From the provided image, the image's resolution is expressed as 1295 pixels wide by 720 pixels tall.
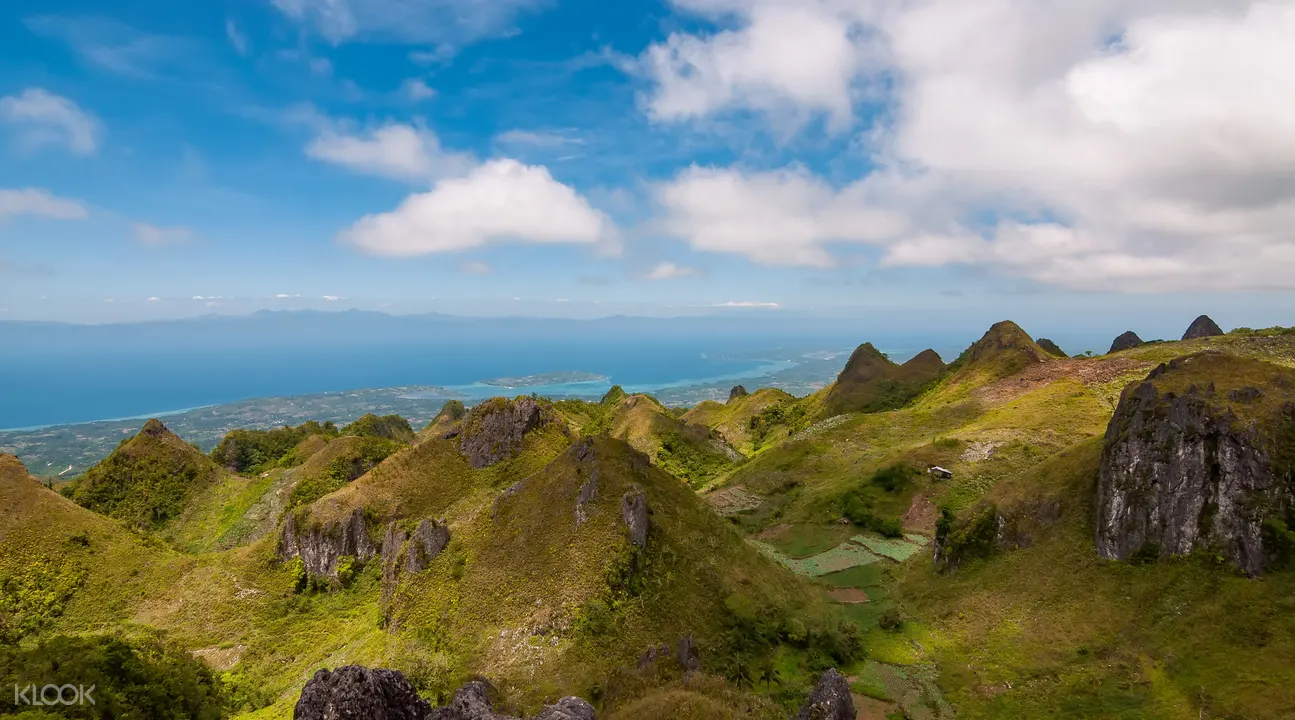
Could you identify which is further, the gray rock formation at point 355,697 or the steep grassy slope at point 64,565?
the steep grassy slope at point 64,565

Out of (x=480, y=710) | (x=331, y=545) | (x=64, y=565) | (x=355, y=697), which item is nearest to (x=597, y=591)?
(x=480, y=710)

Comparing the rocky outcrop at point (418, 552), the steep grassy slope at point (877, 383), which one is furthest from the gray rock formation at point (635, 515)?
the steep grassy slope at point (877, 383)

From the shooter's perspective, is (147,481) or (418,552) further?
(147,481)

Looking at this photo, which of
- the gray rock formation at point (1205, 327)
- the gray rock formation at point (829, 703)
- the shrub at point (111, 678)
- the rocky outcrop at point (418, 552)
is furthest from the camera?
the gray rock formation at point (1205, 327)

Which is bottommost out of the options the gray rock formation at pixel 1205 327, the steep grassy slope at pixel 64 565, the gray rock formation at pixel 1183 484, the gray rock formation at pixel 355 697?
the steep grassy slope at pixel 64 565

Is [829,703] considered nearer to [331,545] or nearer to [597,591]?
[597,591]

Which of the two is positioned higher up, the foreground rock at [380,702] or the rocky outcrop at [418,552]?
the foreground rock at [380,702]

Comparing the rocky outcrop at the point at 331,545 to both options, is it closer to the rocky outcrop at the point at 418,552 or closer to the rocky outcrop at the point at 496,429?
the rocky outcrop at the point at 418,552
